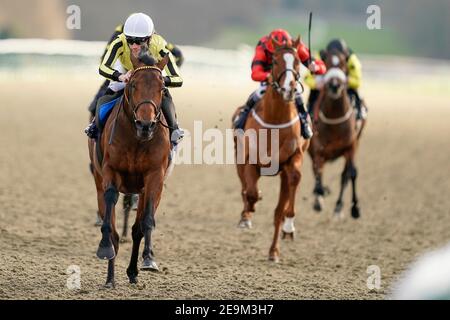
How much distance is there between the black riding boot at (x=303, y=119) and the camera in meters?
9.53

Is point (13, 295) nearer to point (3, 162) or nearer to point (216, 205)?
point (216, 205)

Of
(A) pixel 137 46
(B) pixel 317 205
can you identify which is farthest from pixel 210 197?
(A) pixel 137 46

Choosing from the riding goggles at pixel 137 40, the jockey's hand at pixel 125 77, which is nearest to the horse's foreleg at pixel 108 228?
the jockey's hand at pixel 125 77

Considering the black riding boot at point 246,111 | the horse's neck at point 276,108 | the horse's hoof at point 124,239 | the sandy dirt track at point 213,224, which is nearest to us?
the sandy dirt track at point 213,224

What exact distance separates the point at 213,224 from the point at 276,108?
3047 millimetres

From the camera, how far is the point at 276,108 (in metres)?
9.19

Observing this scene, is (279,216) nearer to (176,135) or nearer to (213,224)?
(176,135)

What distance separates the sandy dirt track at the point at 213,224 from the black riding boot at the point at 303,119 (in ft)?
2.61

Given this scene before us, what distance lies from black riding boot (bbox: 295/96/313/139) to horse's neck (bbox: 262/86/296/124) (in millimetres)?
276

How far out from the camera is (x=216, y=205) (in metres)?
13.5

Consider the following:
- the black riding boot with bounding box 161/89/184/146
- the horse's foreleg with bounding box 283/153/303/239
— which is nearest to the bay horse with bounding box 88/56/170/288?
the black riding boot with bounding box 161/89/184/146

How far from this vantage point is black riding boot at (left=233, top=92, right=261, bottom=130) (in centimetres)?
973

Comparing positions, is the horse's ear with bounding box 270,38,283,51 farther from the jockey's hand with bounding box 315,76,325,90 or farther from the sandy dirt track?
the jockey's hand with bounding box 315,76,325,90

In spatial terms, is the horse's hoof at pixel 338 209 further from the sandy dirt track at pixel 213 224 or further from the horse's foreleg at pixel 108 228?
the horse's foreleg at pixel 108 228
